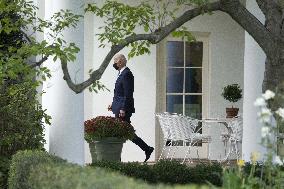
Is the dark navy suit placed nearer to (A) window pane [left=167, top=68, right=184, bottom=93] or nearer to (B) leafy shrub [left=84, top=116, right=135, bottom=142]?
(B) leafy shrub [left=84, top=116, right=135, bottom=142]

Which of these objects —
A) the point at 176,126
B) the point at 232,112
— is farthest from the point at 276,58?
the point at 232,112

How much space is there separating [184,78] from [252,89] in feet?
15.8

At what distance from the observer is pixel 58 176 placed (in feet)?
16.8

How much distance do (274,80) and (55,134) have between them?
118 inches

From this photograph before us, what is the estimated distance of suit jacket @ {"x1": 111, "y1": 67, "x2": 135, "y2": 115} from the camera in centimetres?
1116

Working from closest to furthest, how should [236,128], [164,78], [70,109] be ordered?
1. [70,109]
2. [236,128]
3. [164,78]

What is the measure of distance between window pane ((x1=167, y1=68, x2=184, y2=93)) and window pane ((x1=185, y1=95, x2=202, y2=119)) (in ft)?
0.84

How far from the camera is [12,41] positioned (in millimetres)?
10305

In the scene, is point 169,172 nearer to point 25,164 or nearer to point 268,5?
point 25,164

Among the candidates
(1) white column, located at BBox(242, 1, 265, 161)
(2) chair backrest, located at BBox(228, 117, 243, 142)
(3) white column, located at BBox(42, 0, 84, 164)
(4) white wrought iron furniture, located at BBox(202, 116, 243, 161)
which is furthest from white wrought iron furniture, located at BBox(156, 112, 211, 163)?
(3) white column, located at BBox(42, 0, 84, 164)

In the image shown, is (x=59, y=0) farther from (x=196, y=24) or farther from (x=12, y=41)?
(x=196, y=24)

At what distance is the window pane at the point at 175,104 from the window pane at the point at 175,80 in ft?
0.40

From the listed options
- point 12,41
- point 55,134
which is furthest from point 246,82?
point 12,41

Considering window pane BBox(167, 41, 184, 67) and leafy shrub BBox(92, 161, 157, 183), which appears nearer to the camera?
leafy shrub BBox(92, 161, 157, 183)
